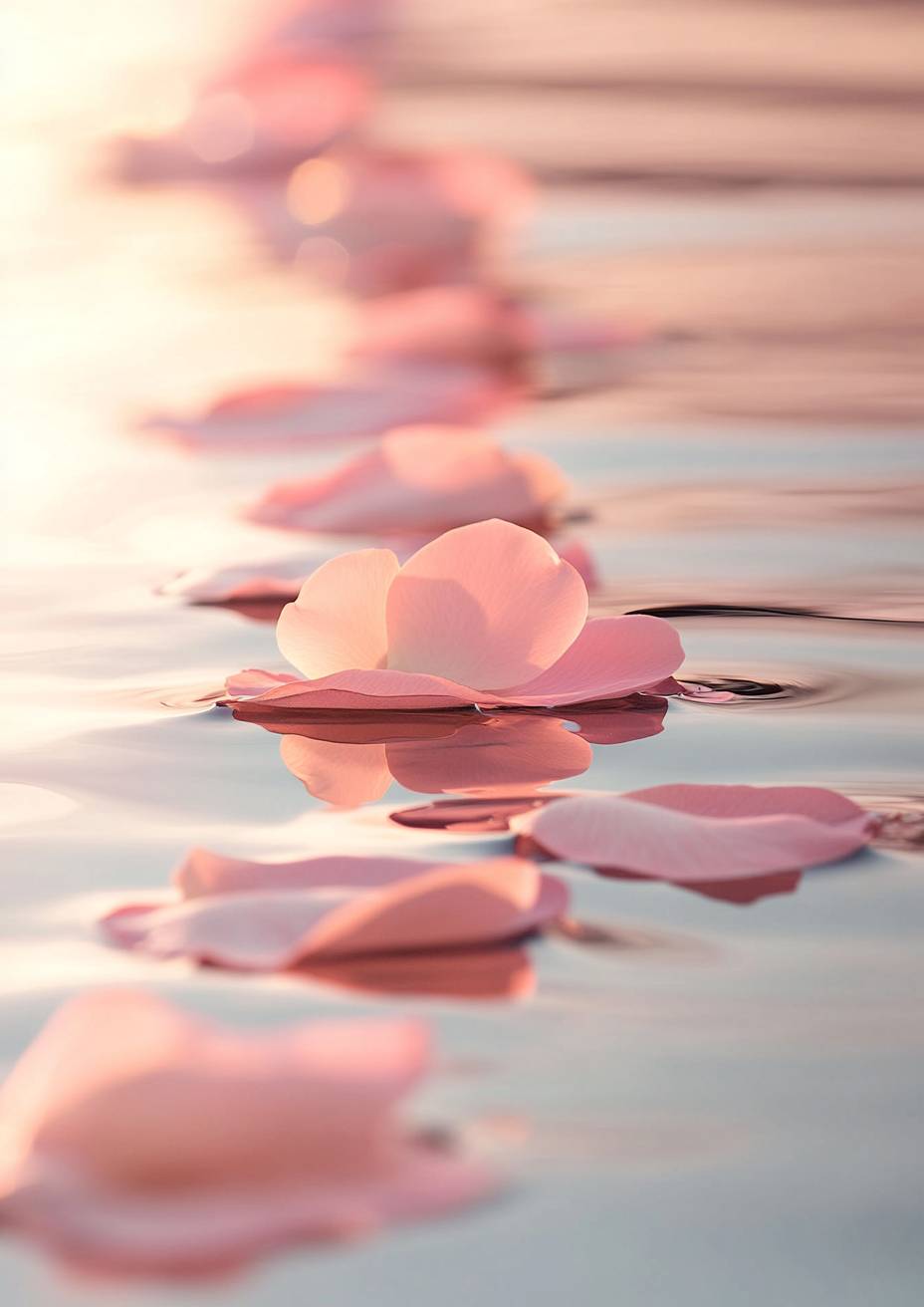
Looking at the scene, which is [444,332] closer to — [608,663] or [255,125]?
[608,663]

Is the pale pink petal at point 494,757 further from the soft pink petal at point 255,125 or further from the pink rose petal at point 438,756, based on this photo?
the soft pink petal at point 255,125

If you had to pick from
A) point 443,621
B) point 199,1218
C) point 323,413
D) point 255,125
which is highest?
point 255,125

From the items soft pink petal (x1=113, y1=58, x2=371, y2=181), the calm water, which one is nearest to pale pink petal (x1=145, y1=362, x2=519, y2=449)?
the calm water

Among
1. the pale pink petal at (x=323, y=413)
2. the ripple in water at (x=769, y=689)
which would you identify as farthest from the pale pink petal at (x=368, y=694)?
the pale pink petal at (x=323, y=413)

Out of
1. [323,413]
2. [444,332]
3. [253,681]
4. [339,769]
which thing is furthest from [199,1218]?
[444,332]

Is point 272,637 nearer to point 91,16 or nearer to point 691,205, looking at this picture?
point 691,205
